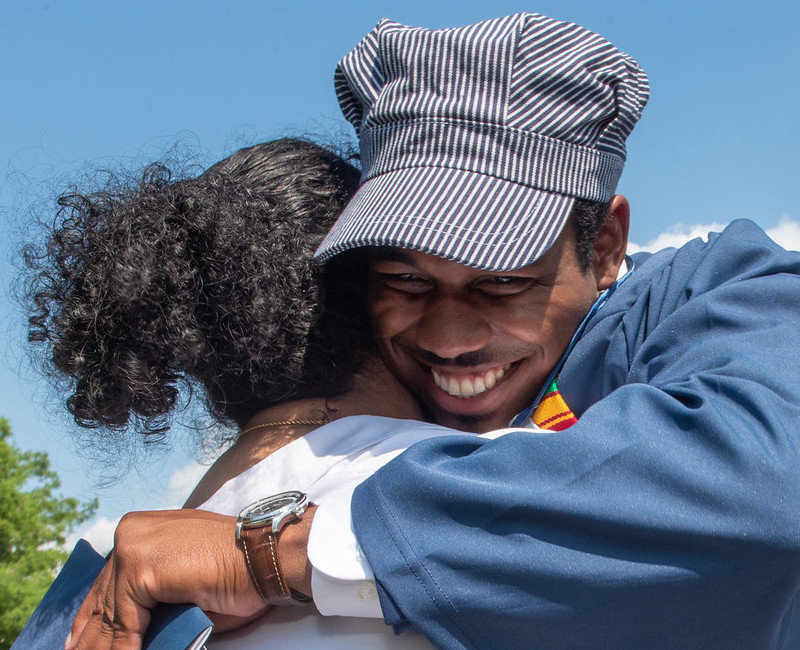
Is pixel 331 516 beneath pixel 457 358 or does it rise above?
above

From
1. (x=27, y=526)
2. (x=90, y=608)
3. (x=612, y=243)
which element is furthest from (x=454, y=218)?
(x=27, y=526)

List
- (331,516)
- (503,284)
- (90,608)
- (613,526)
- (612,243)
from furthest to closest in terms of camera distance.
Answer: (612,243)
(503,284)
(90,608)
(331,516)
(613,526)

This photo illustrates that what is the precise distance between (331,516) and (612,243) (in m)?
1.38

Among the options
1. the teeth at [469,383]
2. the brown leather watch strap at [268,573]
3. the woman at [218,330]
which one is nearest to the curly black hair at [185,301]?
the woman at [218,330]

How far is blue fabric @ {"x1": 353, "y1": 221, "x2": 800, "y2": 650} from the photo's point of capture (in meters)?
1.43

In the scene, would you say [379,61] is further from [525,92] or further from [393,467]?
[393,467]

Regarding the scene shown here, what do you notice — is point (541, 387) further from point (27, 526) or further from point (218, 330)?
point (27, 526)

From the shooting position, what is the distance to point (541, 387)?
256 centimetres

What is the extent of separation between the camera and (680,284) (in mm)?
2178

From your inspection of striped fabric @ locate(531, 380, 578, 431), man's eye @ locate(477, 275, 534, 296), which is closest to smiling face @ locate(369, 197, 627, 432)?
man's eye @ locate(477, 275, 534, 296)

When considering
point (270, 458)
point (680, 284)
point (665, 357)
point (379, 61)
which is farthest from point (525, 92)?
point (270, 458)

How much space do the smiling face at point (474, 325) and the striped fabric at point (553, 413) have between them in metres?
0.11

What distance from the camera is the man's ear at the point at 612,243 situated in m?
2.64

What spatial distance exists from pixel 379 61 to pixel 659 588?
5.24 ft
